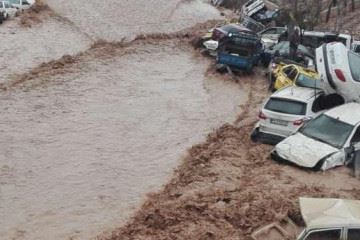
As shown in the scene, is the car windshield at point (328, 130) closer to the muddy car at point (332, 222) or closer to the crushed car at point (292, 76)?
the crushed car at point (292, 76)

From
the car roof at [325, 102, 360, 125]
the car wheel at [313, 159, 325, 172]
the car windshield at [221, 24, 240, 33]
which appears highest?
the car roof at [325, 102, 360, 125]

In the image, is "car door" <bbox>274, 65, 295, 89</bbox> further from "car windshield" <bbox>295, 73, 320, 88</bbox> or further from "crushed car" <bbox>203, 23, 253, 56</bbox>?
"crushed car" <bbox>203, 23, 253, 56</bbox>

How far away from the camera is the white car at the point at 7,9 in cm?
3034

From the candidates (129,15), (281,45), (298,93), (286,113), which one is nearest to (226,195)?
(286,113)

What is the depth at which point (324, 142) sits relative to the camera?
13961 millimetres

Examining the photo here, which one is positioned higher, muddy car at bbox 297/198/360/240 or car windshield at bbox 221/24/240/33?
muddy car at bbox 297/198/360/240

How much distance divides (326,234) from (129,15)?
27928 mm

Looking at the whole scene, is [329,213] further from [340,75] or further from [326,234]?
[340,75]

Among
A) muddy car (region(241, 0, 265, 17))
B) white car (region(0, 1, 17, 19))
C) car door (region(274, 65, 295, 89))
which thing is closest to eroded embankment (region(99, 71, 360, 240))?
car door (region(274, 65, 295, 89))

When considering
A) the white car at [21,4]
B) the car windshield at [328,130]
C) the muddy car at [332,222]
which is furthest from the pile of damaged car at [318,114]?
the white car at [21,4]

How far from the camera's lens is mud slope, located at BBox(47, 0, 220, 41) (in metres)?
32.3

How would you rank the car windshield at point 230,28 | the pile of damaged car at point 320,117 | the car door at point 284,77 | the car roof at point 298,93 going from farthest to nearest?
the car windshield at point 230,28 < the car door at point 284,77 < the car roof at point 298,93 < the pile of damaged car at point 320,117

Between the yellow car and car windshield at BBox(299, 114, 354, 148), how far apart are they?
212 centimetres

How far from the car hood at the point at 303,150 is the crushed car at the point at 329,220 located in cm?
317
